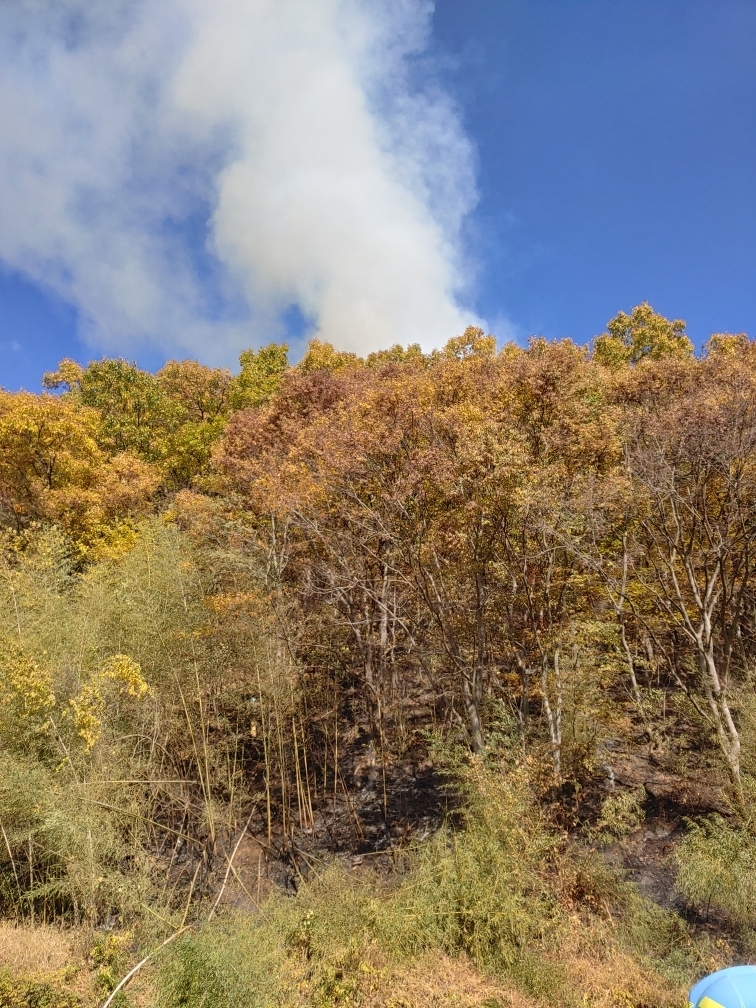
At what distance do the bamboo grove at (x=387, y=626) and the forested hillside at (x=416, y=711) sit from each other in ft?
0.22

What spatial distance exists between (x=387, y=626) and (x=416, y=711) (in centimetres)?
233

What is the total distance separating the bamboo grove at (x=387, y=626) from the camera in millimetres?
7008

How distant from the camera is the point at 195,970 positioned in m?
4.63

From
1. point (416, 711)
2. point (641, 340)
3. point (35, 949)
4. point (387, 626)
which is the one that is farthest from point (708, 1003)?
point (641, 340)

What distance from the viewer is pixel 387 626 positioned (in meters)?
10.5

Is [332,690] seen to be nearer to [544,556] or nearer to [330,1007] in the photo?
[544,556]

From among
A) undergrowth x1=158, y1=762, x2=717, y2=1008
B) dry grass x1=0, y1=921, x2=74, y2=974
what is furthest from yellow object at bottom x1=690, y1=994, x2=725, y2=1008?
dry grass x1=0, y1=921, x2=74, y2=974

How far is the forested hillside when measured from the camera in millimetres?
5449

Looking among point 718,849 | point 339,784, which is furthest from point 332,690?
point 718,849

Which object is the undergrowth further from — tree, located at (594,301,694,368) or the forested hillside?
tree, located at (594,301,694,368)

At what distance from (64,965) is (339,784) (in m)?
5.51

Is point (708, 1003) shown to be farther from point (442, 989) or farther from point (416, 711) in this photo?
point (416, 711)

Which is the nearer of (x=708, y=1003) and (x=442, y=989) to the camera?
(x=708, y=1003)

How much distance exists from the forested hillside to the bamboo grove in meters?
0.07
